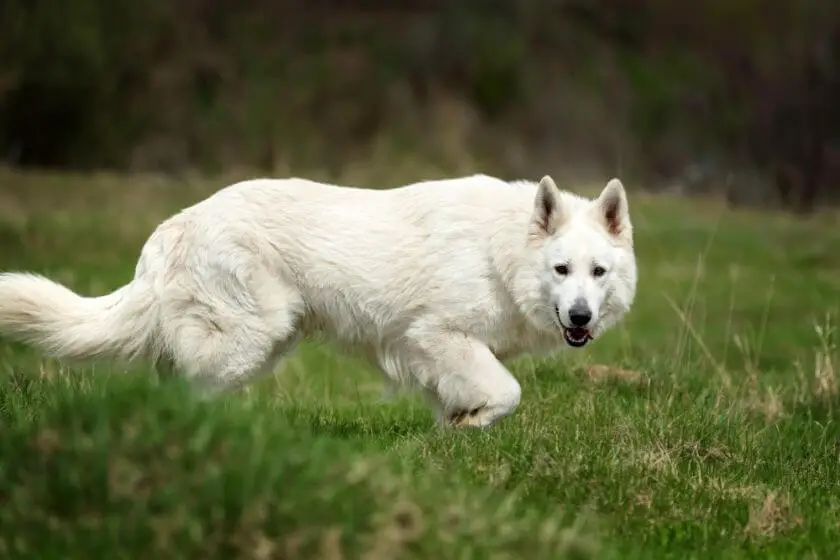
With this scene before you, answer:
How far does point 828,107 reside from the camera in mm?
20891

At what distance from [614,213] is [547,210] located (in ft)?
1.22

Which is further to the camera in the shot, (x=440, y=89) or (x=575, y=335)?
(x=440, y=89)

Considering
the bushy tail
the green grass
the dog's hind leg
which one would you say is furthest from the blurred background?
the dog's hind leg

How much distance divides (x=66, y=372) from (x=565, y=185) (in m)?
13.1

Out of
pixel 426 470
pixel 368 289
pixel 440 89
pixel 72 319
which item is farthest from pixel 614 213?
pixel 440 89

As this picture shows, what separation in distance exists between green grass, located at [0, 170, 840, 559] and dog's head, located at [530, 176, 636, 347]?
56 centimetres

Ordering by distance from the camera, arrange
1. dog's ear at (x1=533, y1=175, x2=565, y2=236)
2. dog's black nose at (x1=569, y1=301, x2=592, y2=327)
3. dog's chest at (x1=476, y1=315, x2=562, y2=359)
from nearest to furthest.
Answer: dog's black nose at (x1=569, y1=301, x2=592, y2=327), dog's ear at (x1=533, y1=175, x2=565, y2=236), dog's chest at (x1=476, y1=315, x2=562, y2=359)

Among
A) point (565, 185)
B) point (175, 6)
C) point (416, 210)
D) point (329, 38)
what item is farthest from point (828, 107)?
point (416, 210)

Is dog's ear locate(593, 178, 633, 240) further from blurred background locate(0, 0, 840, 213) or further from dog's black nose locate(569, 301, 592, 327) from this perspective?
blurred background locate(0, 0, 840, 213)

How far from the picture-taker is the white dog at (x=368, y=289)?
605 cm

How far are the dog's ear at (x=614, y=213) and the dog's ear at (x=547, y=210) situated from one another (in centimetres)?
21

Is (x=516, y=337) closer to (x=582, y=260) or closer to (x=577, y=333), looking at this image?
(x=577, y=333)

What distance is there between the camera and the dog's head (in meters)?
5.90

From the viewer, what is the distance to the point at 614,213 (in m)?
6.23
